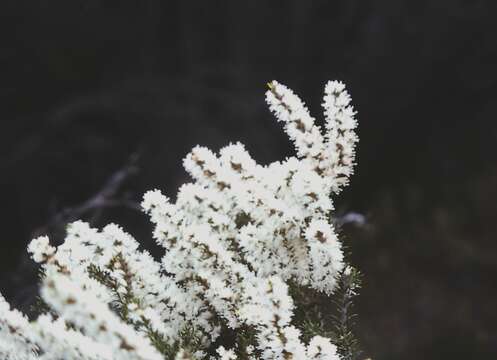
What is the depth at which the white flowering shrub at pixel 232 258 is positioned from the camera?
125 centimetres

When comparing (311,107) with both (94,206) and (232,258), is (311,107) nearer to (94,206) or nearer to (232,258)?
(94,206)

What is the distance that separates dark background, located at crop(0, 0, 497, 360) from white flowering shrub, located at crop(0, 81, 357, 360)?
108 inches

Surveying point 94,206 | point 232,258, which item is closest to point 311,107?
point 94,206

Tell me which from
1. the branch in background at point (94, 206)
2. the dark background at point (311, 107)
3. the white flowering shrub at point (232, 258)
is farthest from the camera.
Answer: the dark background at point (311, 107)

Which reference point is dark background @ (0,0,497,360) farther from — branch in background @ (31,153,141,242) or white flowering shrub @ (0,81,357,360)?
white flowering shrub @ (0,81,357,360)

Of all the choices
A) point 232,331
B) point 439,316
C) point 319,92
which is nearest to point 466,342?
point 439,316

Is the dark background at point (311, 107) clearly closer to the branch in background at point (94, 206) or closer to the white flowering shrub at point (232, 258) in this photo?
the branch in background at point (94, 206)


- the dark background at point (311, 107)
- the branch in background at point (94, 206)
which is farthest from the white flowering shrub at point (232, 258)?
the dark background at point (311, 107)

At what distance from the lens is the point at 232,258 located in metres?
1.44

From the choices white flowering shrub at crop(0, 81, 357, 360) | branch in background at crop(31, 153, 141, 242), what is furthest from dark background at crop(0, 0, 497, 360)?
white flowering shrub at crop(0, 81, 357, 360)

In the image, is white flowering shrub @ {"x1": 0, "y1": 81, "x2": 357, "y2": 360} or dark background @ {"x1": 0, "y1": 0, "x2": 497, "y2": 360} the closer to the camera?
white flowering shrub @ {"x1": 0, "y1": 81, "x2": 357, "y2": 360}

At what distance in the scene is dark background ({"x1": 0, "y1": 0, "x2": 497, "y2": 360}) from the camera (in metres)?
4.74

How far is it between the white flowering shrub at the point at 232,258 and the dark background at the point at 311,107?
274cm

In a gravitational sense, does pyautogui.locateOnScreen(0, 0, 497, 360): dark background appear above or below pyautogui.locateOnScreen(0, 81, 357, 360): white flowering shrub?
above
